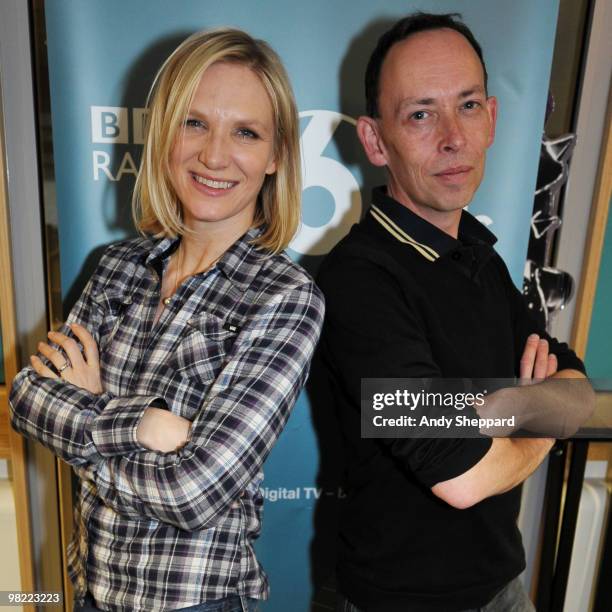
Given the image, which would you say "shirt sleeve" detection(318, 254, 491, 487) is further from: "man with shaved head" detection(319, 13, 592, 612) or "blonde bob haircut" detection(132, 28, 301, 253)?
"blonde bob haircut" detection(132, 28, 301, 253)

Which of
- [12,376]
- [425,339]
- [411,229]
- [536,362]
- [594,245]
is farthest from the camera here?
[594,245]

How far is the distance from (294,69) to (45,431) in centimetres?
114

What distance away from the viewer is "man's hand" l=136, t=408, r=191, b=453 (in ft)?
3.66

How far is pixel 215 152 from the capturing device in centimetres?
125

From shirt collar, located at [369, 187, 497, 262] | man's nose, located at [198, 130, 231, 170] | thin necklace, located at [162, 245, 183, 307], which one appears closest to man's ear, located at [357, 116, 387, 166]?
shirt collar, located at [369, 187, 497, 262]

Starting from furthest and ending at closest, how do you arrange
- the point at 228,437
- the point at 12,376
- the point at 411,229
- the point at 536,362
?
the point at 12,376, the point at 536,362, the point at 411,229, the point at 228,437

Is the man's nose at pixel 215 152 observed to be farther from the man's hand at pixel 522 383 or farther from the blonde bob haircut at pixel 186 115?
the man's hand at pixel 522 383

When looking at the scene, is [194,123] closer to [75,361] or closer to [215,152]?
[215,152]

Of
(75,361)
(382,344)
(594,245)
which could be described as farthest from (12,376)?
(594,245)

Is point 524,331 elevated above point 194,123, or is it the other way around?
point 194,123

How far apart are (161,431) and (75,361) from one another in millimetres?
299

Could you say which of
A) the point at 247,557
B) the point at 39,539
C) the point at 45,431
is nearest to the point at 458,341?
the point at 247,557

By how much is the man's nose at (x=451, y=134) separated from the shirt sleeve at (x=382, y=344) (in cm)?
32

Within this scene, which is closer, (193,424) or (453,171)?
(193,424)
